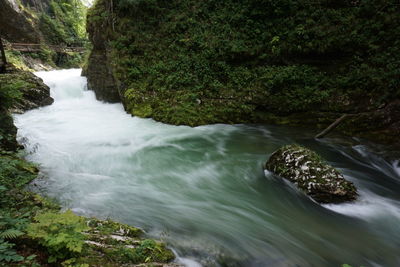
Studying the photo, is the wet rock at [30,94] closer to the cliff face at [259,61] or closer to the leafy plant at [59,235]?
the cliff face at [259,61]

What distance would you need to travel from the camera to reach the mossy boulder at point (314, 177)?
5078mm

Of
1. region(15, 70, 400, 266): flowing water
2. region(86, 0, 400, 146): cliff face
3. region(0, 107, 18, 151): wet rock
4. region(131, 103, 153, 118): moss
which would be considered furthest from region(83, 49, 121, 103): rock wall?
region(0, 107, 18, 151): wet rock

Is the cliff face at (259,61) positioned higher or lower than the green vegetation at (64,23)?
lower

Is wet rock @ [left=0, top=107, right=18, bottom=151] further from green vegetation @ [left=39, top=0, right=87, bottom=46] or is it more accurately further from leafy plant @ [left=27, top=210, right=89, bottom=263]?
green vegetation @ [left=39, top=0, right=87, bottom=46]

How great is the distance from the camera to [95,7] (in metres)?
13.3

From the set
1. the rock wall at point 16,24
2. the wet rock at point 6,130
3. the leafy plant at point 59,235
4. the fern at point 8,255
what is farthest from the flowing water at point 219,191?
the rock wall at point 16,24

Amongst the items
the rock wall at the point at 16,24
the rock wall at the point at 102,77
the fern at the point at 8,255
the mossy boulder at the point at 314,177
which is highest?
the rock wall at the point at 16,24

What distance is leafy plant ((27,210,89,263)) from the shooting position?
237 cm

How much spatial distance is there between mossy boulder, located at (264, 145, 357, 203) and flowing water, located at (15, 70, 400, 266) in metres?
0.19

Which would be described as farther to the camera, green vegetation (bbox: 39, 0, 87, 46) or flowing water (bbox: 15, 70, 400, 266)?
green vegetation (bbox: 39, 0, 87, 46)

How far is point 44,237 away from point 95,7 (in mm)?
14166

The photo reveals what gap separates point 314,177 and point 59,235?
4.88 meters

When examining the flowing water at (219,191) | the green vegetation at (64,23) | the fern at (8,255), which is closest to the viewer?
the fern at (8,255)

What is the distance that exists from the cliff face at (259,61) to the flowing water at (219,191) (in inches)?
39.2
